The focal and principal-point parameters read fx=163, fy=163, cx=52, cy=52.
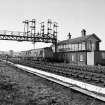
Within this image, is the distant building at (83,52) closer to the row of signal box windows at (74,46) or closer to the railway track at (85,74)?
the row of signal box windows at (74,46)

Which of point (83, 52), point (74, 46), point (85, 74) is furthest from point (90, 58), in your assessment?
point (85, 74)

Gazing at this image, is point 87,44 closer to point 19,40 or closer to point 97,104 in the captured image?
point 19,40

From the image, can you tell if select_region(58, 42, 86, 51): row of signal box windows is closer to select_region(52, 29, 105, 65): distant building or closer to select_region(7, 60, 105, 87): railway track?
select_region(52, 29, 105, 65): distant building

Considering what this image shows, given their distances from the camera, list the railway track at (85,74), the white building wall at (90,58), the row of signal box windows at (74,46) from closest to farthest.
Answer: the railway track at (85,74)
the white building wall at (90,58)
the row of signal box windows at (74,46)

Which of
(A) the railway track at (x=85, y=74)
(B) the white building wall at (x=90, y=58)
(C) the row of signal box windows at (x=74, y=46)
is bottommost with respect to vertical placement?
(A) the railway track at (x=85, y=74)

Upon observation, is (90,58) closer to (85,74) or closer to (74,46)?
(74,46)

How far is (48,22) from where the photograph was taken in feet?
153

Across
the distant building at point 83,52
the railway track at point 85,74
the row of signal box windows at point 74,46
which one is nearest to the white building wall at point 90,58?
the distant building at point 83,52

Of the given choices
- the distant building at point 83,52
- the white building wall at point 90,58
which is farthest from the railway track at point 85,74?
the distant building at point 83,52

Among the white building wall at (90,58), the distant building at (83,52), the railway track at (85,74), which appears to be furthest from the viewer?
the distant building at (83,52)

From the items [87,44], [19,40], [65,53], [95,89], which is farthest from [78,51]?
[95,89]

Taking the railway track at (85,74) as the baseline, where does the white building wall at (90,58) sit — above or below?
above

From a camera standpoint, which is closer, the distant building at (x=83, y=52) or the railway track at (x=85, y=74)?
the railway track at (x=85, y=74)

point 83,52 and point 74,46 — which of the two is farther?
point 74,46
